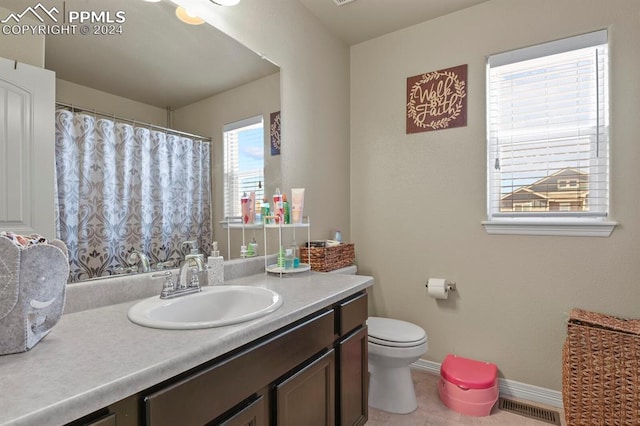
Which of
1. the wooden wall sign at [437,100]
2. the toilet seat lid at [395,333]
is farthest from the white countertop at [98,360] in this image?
the wooden wall sign at [437,100]

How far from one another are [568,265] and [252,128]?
1.98 m

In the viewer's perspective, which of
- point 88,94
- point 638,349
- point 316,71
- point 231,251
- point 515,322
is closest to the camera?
point 88,94

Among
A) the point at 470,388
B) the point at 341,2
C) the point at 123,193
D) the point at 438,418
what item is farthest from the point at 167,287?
the point at 341,2

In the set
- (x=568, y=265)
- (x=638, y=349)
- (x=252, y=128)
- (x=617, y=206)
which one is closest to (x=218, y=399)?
(x=252, y=128)

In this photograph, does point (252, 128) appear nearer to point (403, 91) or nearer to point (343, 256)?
point (343, 256)

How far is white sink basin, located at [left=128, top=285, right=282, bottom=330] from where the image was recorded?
1023 mm

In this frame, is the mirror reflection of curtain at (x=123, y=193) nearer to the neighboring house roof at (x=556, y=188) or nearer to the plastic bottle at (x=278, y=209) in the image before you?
the plastic bottle at (x=278, y=209)

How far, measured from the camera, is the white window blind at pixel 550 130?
188cm

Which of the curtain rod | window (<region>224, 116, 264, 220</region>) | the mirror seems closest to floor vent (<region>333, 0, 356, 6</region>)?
the mirror

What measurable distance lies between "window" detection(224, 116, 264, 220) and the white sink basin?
0.47 metres

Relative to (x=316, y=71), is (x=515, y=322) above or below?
below

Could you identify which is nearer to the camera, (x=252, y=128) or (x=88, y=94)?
(x=88, y=94)

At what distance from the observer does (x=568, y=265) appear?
1941mm

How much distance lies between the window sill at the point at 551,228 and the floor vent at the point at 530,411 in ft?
3.37
